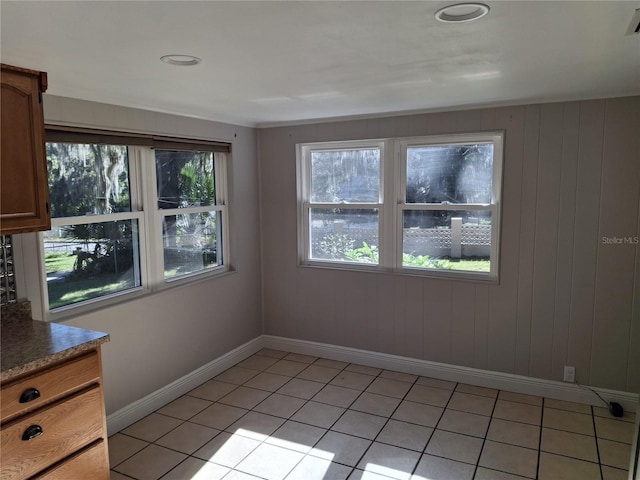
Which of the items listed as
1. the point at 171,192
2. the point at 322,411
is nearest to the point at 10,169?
the point at 171,192

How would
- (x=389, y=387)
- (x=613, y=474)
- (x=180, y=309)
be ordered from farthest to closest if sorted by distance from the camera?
(x=389, y=387), (x=180, y=309), (x=613, y=474)

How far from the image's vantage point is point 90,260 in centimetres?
300

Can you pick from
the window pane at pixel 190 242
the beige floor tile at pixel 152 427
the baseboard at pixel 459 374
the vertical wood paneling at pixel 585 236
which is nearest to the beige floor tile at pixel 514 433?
the baseboard at pixel 459 374

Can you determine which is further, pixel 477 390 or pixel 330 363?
pixel 330 363

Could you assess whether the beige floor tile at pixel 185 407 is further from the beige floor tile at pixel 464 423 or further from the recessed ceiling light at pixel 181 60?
the recessed ceiling light at pixel 181 60

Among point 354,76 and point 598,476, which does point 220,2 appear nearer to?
point 354,76

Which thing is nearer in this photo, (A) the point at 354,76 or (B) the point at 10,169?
(B) the point at 10,169

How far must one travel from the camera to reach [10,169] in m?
2.04

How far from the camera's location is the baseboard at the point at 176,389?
3.08 m

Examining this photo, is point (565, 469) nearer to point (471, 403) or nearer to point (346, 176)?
point (471, 403)

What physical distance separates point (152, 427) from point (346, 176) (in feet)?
8.33

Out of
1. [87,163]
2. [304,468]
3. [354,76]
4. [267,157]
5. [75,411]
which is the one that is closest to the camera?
[75,411]

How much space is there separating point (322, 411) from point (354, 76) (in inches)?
90.4

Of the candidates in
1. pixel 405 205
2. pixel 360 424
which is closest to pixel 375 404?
pixel 360 424
